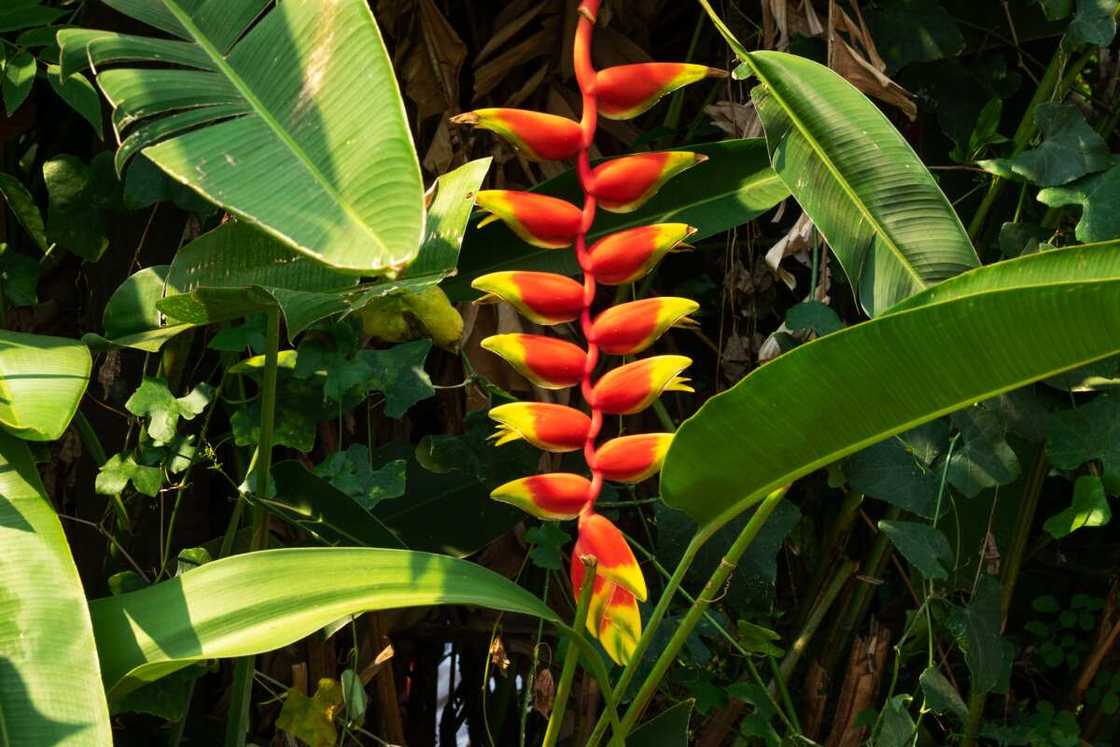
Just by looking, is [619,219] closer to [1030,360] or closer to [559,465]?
[559,465]

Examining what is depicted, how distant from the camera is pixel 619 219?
3.36ft

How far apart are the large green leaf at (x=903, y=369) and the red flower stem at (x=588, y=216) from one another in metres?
0.06

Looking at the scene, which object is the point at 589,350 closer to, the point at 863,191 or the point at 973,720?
the point at 863,191

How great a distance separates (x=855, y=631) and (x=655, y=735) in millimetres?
443

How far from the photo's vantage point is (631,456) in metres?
0.75

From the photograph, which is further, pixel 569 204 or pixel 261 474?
pixel 261 474

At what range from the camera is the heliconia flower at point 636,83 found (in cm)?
79

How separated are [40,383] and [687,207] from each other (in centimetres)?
49

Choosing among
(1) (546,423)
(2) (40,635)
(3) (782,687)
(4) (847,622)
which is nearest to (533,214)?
(1) (546,423)

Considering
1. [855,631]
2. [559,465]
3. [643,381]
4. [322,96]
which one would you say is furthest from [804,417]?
[855,631]

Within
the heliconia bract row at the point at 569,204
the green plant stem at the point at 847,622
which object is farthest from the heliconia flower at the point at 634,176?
the green plant stem at the point at 847,622

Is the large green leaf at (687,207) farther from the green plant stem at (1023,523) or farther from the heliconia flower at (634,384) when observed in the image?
the green plant stem at (1023,523)

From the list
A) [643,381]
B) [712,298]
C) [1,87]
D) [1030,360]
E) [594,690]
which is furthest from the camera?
[712,298]

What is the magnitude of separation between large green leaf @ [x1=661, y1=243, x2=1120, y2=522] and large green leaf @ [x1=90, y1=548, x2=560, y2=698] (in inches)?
5.1
